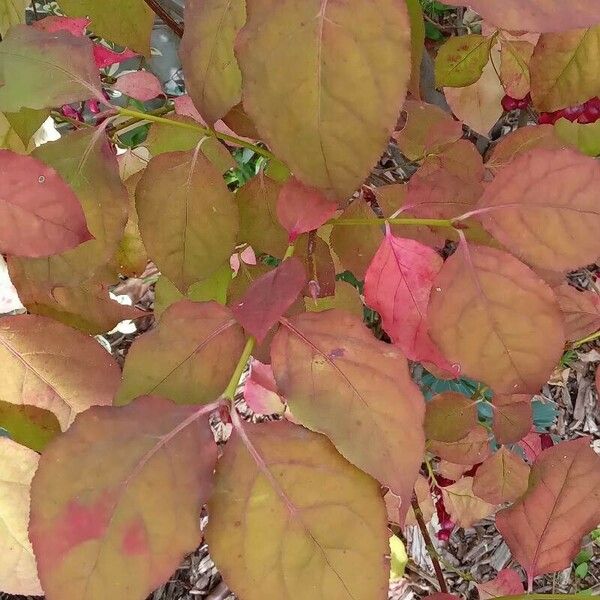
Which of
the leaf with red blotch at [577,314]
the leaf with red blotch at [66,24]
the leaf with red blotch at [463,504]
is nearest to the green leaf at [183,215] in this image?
the leaf with red blotch at [66,24]

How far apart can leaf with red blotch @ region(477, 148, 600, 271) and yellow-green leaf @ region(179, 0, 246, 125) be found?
22 cm

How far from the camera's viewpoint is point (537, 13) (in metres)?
0.36

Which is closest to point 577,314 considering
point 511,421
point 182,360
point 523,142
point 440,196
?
point 511,421

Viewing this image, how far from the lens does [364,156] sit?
41cm

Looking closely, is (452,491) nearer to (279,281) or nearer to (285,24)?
(279,281)

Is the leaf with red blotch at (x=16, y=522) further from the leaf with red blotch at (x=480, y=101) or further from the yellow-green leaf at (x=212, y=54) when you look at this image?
the leaf with red blotch at (x=480, y=101)

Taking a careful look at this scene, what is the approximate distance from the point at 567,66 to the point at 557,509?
46 cm

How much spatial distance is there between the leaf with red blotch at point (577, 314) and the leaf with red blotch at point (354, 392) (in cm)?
63

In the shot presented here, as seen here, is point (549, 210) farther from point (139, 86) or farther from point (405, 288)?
point (139, 86)

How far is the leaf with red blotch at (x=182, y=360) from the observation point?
501 millimetres

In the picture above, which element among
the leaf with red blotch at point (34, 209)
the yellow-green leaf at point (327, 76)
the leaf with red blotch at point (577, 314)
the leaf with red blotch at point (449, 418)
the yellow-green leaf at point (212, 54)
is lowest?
the leaf with red blotch at point (449, 418)

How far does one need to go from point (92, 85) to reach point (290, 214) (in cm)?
20

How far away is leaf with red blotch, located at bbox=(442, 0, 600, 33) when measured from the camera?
1.15ft

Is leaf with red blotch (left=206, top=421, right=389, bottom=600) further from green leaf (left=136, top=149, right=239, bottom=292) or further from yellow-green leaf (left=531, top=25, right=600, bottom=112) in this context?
yellow-green leaf (left=531, top=25, right=600, bottom=112)
